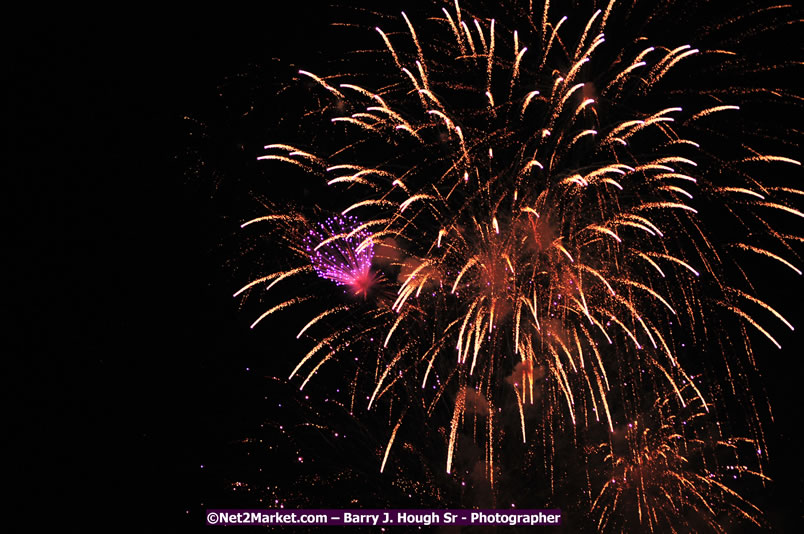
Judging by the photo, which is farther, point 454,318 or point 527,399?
point 527,399

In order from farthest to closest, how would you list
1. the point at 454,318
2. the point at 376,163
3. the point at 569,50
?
the point at 454,318, the point at 376,163, the point at 569,50

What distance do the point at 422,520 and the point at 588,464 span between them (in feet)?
14.9

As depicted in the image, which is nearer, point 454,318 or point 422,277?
point 422,277

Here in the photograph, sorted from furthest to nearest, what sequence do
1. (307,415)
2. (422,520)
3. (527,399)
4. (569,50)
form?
(307,415) < (527,399) < (422,520) < (569,50)

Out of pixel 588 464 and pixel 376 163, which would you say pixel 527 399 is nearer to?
pixel 588 464

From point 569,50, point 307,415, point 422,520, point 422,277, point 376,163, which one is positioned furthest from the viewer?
point 307,415

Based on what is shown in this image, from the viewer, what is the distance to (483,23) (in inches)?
334

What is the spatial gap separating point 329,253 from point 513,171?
123 inches

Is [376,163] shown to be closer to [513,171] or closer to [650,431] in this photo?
[513,171]

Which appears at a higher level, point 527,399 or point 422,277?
point 422,277

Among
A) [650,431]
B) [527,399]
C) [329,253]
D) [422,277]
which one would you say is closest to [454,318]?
[422,277]

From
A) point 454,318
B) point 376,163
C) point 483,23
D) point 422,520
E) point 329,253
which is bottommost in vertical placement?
point 422,520

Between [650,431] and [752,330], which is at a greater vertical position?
[752,330]

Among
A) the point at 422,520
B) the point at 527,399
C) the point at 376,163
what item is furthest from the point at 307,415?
the point at 376,163
